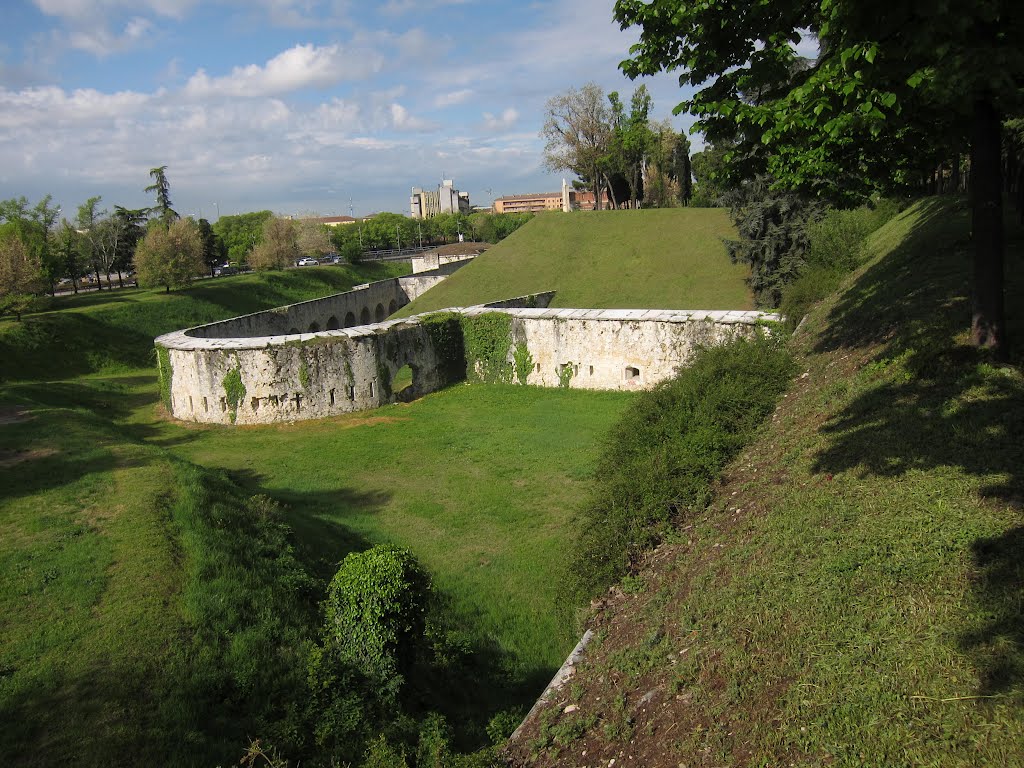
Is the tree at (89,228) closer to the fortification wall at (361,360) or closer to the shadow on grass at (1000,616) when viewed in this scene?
the fortification wall at (361,360)

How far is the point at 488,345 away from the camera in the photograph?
23391 millimetres

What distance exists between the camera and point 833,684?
4.12 meters

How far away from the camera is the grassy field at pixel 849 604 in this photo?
3.75m

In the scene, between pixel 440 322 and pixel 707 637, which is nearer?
pixel 707 637

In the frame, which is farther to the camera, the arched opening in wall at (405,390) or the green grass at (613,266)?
the green grass at (613,266)

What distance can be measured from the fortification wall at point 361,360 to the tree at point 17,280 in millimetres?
16563

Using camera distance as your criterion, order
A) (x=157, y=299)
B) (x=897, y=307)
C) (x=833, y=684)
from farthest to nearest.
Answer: (x=157, y=299) < (x=897, y=307) < (x=833, y=684)

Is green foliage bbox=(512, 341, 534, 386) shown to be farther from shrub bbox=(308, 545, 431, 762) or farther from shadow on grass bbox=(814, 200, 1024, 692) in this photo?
shrub bbox=(308, 545, 431, 762)

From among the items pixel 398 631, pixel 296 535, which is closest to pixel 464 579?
pixel 296 535

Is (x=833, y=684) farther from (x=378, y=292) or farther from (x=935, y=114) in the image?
(x=378, y=292)

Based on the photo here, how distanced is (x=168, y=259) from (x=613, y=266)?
30.1 metres

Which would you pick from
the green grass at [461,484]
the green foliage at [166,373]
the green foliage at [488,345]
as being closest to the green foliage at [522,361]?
the green foliage at [488,345]

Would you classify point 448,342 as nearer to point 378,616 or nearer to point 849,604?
point 378,616

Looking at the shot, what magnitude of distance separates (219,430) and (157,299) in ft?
84.2
